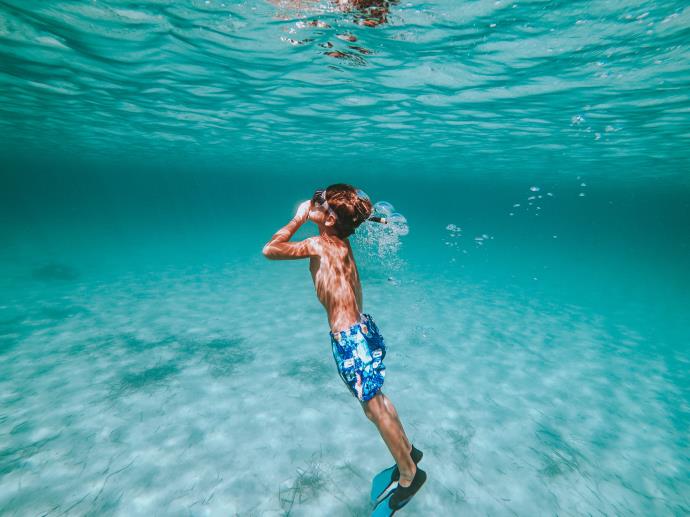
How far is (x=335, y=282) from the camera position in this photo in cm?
388

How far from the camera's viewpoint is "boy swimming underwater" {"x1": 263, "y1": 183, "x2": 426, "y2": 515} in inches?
140

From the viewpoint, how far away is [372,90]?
13.9 metres

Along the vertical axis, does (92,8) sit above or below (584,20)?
above

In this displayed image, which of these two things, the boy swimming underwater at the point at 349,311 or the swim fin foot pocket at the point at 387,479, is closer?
the boy swimming underwater at the point at 349,311

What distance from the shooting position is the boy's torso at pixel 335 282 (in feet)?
12.7

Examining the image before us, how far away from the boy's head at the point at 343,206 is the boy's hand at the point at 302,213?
0.36ft

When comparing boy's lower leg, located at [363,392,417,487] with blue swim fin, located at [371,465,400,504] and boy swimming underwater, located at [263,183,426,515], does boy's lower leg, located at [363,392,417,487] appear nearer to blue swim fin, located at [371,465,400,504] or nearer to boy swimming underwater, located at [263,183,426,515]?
boy swimming underwater, located at [263,183,426,515]

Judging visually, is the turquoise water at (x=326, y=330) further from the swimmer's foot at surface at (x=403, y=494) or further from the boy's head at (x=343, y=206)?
the boy's head at (x=343, y=206)

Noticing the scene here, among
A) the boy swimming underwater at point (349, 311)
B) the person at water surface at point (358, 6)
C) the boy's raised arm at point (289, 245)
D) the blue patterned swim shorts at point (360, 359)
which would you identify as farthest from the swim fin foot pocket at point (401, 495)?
the person at water surface at point (358, 6)

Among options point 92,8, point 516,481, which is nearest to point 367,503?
point 516,481

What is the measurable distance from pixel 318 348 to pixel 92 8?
10.8 meters

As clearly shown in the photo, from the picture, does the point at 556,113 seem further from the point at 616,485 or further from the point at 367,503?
the point at 367,503

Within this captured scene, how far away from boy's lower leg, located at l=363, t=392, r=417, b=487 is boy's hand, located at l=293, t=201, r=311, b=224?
2.09 metres

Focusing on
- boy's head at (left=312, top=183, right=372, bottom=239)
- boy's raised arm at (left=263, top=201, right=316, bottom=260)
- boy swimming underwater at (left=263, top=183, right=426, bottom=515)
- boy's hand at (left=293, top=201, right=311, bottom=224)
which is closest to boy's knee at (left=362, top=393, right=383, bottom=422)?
boy swimming underwater at (left=263, top=183, right=426, bottom=515)
